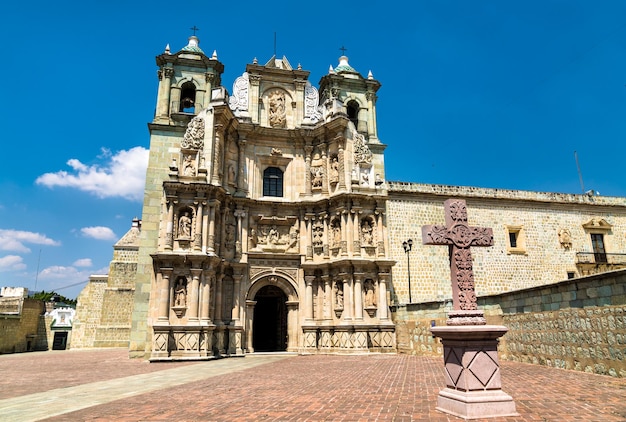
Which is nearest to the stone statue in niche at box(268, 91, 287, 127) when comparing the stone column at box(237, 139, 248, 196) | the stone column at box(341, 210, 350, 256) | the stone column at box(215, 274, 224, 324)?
the stone column at box(237, 139, 248, 196)

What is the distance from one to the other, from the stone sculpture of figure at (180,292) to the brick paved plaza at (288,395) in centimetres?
535

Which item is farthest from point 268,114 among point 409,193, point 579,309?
point 579,309

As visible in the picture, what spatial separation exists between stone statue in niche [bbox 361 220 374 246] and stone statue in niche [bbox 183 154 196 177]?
8.53 metres

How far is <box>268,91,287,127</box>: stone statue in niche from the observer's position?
23.5m

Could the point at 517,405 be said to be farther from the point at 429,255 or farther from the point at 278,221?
the point at 429,255

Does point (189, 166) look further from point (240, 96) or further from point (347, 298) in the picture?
point (347, 298)

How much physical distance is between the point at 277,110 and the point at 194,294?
10.9 meters

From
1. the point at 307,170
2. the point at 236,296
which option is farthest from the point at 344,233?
the point at 236,296

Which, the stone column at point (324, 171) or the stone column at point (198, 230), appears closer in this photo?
the stone column at point (198, 230)

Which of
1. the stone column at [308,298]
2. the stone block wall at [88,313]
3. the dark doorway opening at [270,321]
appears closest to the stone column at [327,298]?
the stone column at [308,298]

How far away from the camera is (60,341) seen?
110 ft

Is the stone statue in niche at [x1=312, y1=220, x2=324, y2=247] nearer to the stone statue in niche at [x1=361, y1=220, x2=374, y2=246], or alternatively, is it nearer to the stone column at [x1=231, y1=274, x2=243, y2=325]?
the stone statue in niche at [x1=361, y1=220, x2=374, y2=246]

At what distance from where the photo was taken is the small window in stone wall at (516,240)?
26.8 m

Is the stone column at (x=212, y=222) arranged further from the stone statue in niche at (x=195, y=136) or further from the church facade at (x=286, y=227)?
the stone statue in niche at (x=195, y=136)
